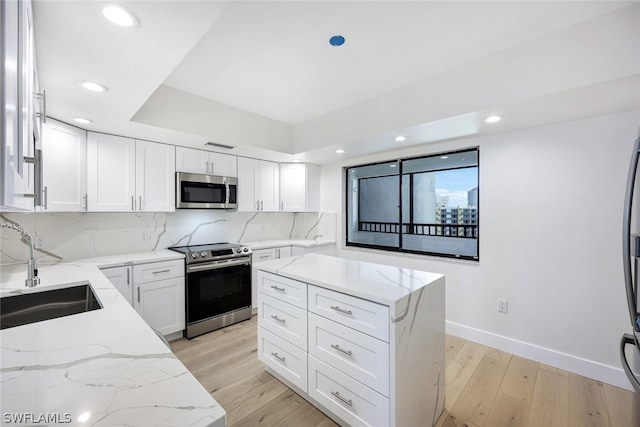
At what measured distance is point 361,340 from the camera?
1598mm

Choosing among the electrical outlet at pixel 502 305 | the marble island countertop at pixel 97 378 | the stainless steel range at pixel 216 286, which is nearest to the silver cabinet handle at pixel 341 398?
the marble island countertop at pixel 97 378

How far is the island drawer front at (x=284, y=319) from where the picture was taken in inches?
77.5

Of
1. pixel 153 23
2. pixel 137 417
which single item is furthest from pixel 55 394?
pixel 153 23

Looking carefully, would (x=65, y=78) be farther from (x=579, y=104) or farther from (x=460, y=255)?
(x=460, y=255)

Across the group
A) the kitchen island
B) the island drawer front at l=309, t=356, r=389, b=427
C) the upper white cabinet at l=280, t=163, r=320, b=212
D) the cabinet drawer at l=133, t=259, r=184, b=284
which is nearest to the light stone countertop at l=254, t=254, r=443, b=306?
the kitchen island

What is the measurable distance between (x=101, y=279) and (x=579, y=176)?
153 inches

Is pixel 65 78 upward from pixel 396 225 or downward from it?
upward

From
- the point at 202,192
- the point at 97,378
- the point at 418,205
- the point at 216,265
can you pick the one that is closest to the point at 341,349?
the point at 97,378

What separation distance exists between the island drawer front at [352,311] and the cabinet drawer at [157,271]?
70.7 inches

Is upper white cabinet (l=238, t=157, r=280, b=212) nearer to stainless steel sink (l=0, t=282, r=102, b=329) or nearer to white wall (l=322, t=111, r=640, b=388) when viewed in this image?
stainless steel sink (l=0, t=282, r=102, b=329)

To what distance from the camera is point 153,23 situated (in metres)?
1.17

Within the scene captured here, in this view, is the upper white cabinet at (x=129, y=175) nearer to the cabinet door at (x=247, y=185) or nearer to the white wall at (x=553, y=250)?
the cabinet door at (x=247, y=185)

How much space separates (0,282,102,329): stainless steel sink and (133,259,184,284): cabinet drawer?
0.86 m

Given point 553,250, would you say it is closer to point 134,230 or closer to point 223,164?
point 223,164
